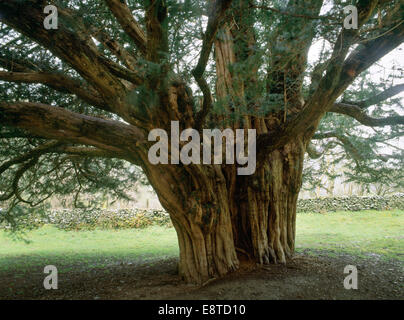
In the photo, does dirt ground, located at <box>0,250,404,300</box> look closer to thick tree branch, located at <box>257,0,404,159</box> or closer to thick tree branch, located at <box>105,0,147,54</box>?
thick tree branch, located at <box>257,0,404,159</box>

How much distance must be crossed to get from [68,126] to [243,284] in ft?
9.82

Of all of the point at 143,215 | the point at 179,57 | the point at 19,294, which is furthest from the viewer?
the point at 143,215

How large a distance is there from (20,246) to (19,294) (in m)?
8.71

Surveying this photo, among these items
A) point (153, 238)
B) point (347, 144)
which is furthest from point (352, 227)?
point (347, 144)

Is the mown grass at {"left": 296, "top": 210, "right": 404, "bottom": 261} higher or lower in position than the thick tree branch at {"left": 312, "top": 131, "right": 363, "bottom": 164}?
lower

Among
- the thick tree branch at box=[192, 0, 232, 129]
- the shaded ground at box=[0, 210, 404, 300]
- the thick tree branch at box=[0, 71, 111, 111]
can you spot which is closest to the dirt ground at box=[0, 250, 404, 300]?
the shaded ground at box=[0, 210, 404, 300]

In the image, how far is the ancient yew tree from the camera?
116 inches

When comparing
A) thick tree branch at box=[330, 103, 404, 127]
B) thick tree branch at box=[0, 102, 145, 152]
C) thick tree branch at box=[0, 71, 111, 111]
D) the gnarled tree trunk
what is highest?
thick tree branch at box=[0, 71, 111, 111]

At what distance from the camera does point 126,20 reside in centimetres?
333

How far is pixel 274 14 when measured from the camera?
3184 mm

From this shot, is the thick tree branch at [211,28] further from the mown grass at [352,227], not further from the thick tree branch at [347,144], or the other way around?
the mown grass at [352,227]

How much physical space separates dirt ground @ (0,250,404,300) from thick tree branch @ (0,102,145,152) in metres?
2.04
